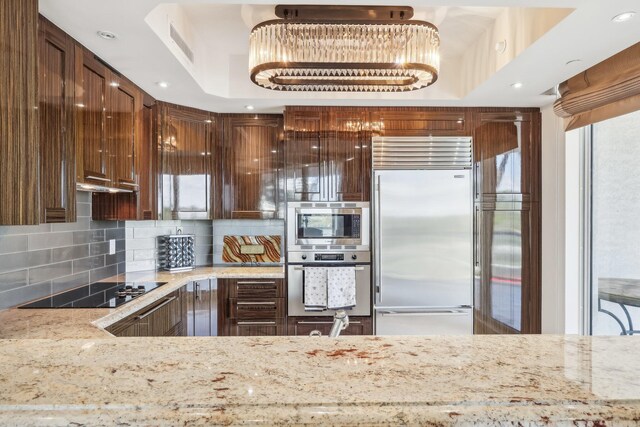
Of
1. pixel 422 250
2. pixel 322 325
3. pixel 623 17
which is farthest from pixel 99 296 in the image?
pixel 623 17

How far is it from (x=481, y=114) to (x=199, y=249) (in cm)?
289

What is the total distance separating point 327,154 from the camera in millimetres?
3398

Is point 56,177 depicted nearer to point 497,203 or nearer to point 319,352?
point 319,352

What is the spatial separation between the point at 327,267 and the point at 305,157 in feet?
3.13

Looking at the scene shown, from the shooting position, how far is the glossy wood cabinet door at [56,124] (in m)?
1.81

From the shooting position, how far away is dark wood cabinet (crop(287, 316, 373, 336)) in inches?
131

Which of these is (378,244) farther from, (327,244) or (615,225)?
(615,225)

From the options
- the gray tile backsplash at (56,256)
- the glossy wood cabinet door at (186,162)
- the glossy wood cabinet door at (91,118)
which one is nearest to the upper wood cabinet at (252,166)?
the glossy wood cabinet door at (186,162)

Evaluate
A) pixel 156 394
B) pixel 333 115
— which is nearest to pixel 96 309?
pixel 156 394

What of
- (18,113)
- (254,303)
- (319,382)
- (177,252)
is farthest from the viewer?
(177,252)

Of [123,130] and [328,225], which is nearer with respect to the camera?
[123,130]

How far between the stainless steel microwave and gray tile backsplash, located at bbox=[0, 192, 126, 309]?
1417 millimetres

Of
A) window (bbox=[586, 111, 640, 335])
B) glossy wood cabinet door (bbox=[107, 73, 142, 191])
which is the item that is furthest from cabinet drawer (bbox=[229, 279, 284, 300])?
window (bbox=[586, 111, 640, 335])

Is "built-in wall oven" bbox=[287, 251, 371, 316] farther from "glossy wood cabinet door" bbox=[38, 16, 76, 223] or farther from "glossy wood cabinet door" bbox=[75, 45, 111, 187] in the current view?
"glossy wood cabinet door" bbox=[38, 16, 76, 223]
